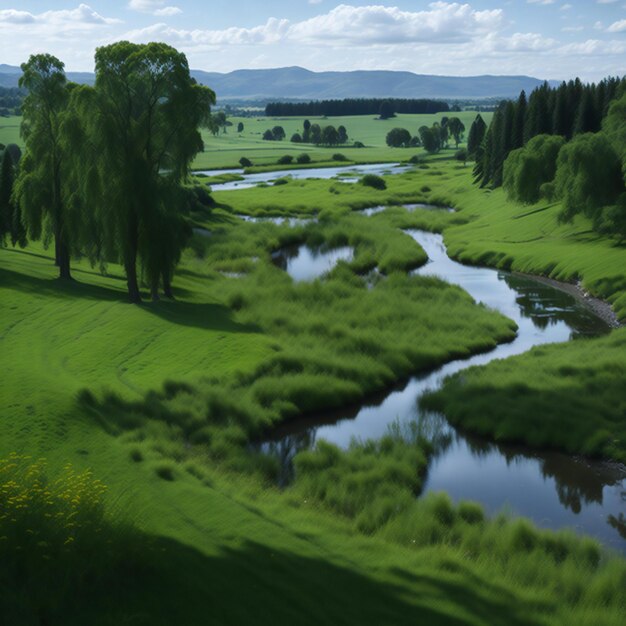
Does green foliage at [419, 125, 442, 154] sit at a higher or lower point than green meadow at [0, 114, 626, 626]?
higher

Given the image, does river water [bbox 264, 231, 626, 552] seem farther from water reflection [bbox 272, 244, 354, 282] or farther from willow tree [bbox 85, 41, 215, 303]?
water reflection [bbox 272, 244, 354, 282]

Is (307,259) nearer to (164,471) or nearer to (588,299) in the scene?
(588,299)

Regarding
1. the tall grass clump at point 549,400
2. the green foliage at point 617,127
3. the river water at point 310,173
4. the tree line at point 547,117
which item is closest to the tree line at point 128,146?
the tall grass clump at point 549,400

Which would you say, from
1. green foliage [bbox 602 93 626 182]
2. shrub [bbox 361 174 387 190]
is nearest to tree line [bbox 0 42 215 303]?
green foliage [bbox 602 93 626 182]

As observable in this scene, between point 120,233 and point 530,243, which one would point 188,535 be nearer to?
point 120,233

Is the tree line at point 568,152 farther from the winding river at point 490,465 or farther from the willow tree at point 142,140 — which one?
the willow tree at point 142,140

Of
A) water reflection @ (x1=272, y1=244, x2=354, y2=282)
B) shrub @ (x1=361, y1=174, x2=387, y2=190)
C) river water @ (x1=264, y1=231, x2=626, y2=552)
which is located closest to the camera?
river water @ (x1=264, y1=231, x2=626, y2=552)
